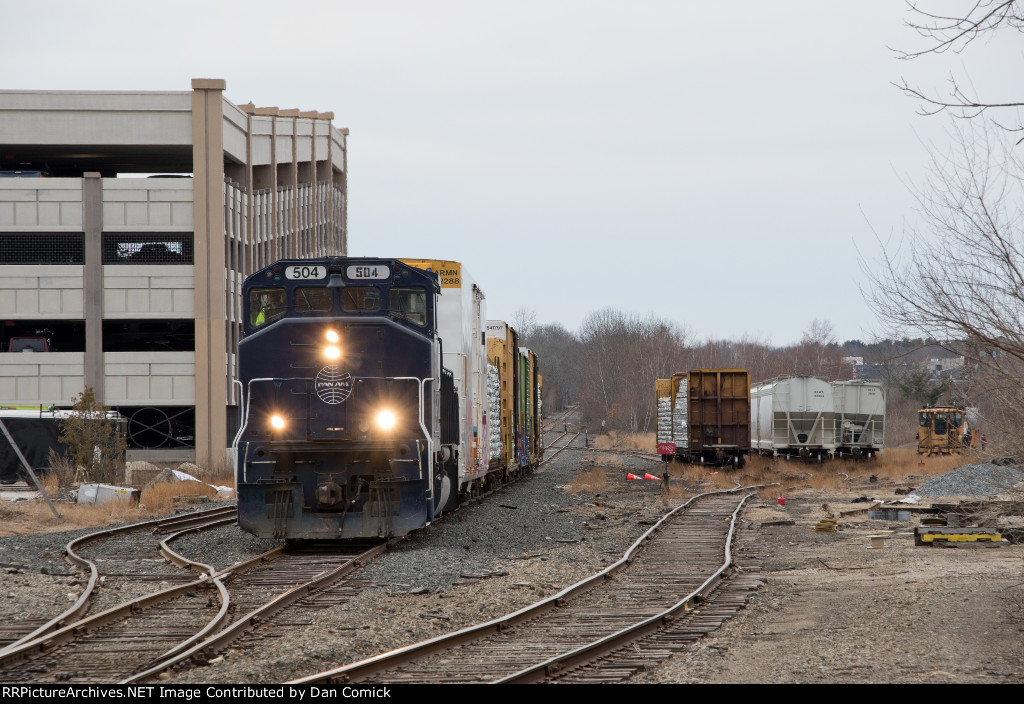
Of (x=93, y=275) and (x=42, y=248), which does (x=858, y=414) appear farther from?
(x=42, y=248)

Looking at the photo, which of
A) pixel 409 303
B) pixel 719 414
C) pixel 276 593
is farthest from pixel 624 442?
pixel 276 593

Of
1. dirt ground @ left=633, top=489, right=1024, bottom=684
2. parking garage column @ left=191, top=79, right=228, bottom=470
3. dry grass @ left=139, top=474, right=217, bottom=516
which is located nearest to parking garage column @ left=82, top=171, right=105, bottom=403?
parking garage column @ left=191, top=79, right=228, bottom=470

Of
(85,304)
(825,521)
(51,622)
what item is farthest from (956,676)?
(85,304)

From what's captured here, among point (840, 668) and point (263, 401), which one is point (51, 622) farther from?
point (840, 668)

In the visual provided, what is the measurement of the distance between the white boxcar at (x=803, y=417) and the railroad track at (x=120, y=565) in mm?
19895

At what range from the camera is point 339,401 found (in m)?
13.8

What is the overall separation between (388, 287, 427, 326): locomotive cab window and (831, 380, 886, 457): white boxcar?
22.6m

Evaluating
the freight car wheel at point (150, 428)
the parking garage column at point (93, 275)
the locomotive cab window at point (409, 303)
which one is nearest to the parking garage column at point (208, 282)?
the freight car wheel at point (150, 428)

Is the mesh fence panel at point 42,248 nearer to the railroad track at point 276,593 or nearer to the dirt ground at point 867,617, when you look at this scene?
the railroad track at point 276,593

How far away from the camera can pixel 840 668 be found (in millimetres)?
7441

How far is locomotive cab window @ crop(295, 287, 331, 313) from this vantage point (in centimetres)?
1427

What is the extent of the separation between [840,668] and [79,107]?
38.2m

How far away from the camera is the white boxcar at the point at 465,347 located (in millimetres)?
17812

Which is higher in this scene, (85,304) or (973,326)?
(85,304)
